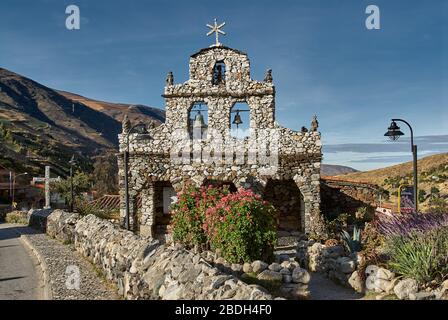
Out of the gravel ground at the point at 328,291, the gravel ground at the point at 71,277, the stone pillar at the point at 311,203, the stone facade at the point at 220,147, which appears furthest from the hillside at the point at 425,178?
the gravel ground at the point at 71,277

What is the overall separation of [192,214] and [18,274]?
518 cm

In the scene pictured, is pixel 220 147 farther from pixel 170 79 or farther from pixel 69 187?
pixel 69 187

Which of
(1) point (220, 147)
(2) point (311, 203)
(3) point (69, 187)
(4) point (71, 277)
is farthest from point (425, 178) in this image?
(4) point (71, 277)

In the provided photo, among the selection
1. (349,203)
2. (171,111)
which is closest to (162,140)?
(171,111)

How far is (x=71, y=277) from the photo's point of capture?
35.1ft

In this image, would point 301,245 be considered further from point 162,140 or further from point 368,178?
point 368,178

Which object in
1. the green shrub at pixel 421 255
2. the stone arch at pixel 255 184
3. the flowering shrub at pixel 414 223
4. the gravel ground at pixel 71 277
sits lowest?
the gravel ground at pixel 71 277

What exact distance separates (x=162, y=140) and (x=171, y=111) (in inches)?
58.9

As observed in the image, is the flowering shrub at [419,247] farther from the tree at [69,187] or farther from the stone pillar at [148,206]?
the tree at [69,187]

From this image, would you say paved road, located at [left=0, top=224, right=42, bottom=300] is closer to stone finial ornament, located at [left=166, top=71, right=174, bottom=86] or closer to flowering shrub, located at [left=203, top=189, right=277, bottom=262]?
flowering shrub, located at [left=203, top=189, right=277, bottom=262]

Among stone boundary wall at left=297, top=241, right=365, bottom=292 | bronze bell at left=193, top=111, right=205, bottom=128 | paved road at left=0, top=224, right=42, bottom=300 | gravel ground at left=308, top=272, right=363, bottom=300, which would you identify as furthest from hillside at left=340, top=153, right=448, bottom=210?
paved road at left=0, top=224, right=42, bottom=300

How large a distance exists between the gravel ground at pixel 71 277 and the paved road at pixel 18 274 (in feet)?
1.25

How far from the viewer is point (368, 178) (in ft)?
203

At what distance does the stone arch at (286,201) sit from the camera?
2130cm
